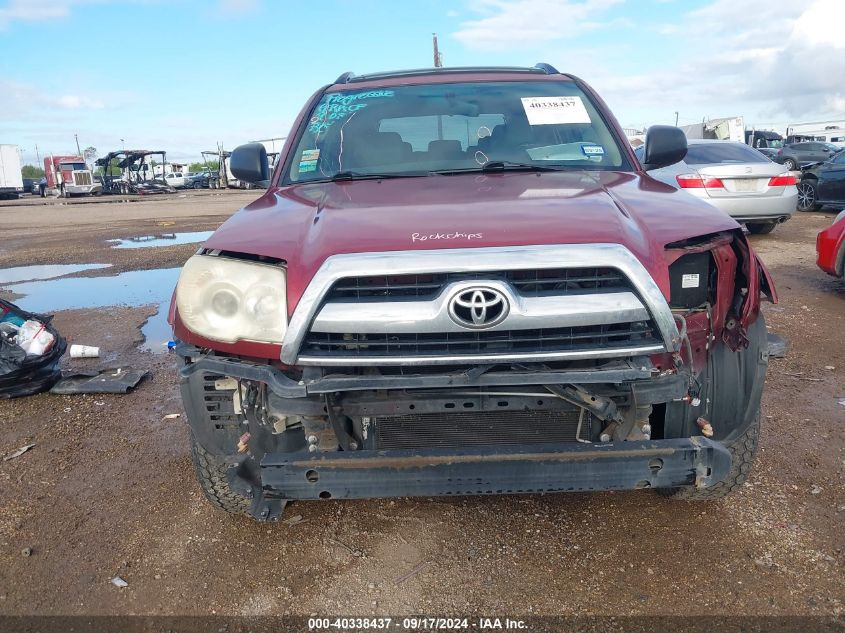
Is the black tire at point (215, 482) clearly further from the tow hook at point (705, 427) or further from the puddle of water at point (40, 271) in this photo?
the puddle of water at point (40, 271)

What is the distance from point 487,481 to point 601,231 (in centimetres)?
91

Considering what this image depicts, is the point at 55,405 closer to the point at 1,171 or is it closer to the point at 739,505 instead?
the point at 739,505

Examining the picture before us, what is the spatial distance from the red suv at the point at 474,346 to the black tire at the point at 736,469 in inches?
0.7

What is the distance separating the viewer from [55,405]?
14.6 feet

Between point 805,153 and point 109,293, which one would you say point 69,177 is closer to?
point 109,293

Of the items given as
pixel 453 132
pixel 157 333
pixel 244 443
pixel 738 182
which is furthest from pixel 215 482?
pixel 738 182

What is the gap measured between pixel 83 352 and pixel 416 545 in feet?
12.7

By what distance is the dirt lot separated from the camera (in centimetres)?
241

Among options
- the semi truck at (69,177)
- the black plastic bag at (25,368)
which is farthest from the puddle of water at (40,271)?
the semi truck at (69,177)

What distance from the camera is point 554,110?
11.5ft

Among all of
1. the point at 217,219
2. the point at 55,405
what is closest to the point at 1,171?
the point at 217,219

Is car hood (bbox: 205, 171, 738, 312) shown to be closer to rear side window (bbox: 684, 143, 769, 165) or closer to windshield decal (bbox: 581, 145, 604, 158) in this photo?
windshield decal (bbox: 581, 145, 604, 158)

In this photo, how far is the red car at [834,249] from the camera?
656 cm

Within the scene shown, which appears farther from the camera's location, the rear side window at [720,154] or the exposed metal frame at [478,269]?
the rear side window at [720,154]
